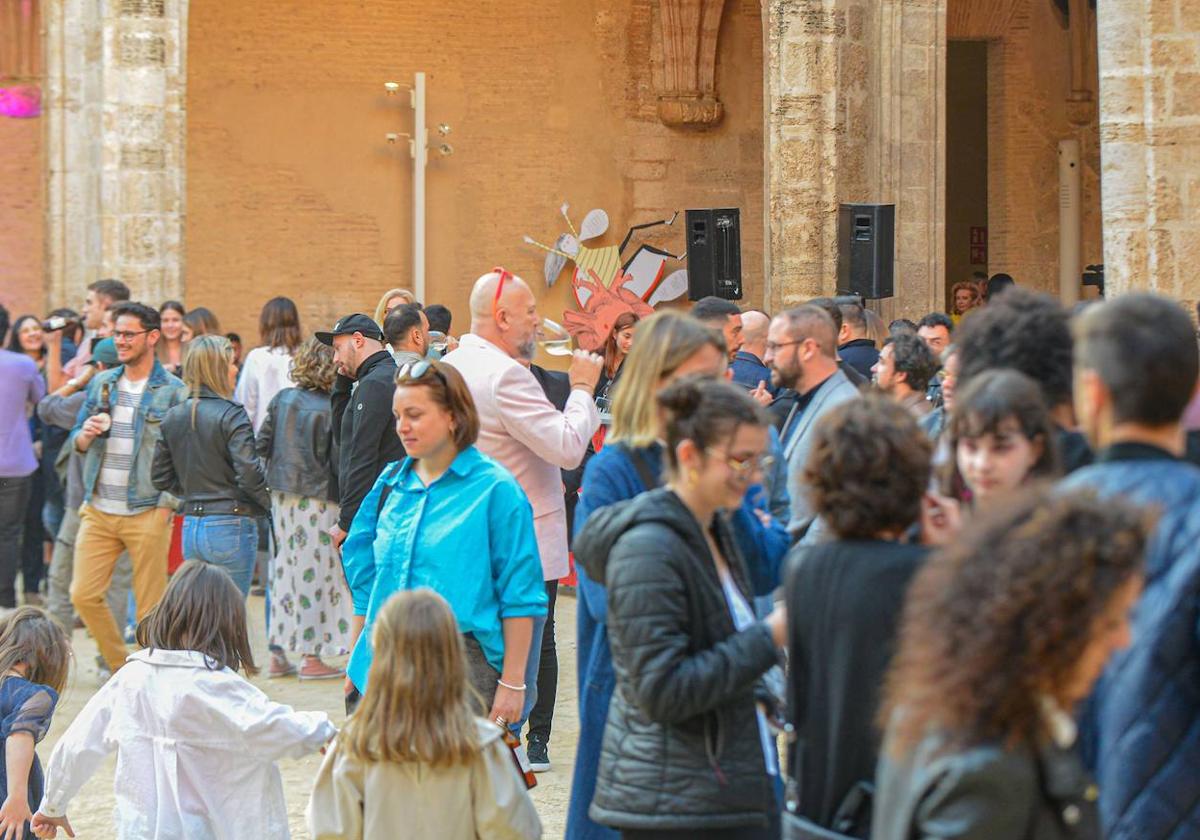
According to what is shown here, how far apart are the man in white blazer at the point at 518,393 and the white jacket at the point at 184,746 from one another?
46.3 inches

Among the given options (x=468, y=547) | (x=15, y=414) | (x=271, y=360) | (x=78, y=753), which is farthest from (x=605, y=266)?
(x=78, y=753)

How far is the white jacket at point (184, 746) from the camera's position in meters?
4.89

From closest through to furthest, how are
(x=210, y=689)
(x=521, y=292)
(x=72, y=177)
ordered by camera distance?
1. (x=210, y=689)
2. (x=521, y=292)
3. (x=72, y=177)

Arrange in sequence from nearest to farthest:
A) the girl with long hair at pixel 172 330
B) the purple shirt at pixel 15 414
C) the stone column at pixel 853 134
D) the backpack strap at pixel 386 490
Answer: the backpack strap at pixel 386 490
the purple shirt at pixel 15 414
the girl with long hair at pixel 172 330
the stone column at pixel 853 134

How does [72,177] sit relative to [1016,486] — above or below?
above

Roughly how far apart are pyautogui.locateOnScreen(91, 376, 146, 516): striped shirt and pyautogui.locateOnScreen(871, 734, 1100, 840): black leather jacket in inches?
261

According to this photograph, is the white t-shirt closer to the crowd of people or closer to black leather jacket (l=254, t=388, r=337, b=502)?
black leather jacket (l=254, t=388, r=337, b=502)

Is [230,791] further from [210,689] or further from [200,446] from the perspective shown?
[200,446]

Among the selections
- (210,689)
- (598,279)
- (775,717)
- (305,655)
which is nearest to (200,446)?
(305,655)

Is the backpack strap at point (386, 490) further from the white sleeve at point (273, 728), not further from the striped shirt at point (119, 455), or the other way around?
the striped shirt at point (119, 455)

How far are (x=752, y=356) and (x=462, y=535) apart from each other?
3.94 metres

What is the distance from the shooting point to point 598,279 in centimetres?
1902

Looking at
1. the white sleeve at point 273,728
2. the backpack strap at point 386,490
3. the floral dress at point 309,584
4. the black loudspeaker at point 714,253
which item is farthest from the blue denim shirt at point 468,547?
the black loudspeaker at point 714,253

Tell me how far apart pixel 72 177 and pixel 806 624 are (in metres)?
12.4
